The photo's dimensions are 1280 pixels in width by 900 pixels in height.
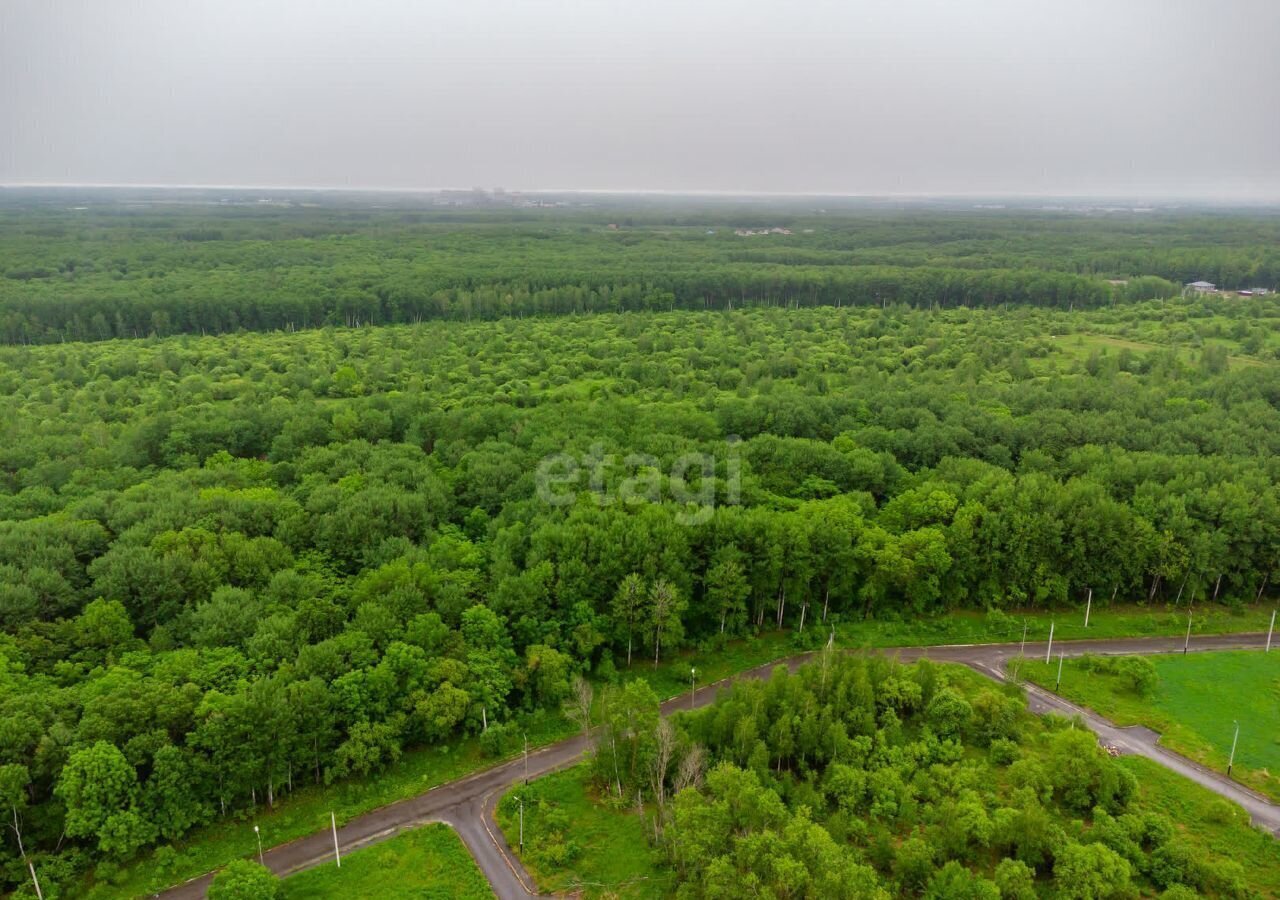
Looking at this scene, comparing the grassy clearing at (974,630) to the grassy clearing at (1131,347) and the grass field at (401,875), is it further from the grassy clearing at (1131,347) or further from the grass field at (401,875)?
the grassy clearing at (1131,347)

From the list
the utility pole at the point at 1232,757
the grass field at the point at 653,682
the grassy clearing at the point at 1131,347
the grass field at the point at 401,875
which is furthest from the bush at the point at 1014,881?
the grassy clearing at the point at 1131,347

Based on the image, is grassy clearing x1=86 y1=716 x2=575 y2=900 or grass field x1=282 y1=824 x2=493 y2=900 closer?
grass field x1=282 y1=824 x2=493 y2=900

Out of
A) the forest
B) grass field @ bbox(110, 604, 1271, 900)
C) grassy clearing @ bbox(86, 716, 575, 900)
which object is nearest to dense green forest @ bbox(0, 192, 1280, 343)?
the forest

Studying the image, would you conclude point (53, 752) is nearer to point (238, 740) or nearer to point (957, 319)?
point (238, 740)

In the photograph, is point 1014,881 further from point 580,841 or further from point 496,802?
point 496,802

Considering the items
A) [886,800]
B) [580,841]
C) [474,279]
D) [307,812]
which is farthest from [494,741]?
[474,279]

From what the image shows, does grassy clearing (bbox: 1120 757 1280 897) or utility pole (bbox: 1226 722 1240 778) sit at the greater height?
utility pole (bbox: 1226 722 1240 778)

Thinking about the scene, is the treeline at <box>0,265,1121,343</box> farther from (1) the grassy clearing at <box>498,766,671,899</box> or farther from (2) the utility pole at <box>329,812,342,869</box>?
(1) the grassy clearing at <box>498,766,671,899</box>
